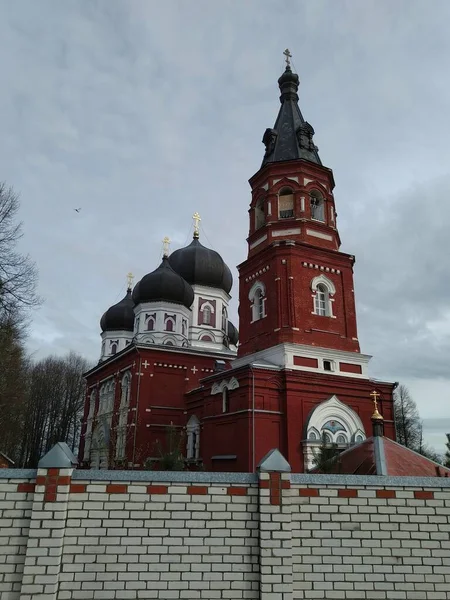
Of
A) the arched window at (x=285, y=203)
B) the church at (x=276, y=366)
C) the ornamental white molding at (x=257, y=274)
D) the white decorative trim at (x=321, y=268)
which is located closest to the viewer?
the church at (x=276, y=366)

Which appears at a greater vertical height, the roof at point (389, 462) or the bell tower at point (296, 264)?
the bell tower at point (296, 264)

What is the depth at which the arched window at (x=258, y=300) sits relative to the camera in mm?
20750

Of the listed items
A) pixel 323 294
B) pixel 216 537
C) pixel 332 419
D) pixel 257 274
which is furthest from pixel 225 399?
pixel 216 537

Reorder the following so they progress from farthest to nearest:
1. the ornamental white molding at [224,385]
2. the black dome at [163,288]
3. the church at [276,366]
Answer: the black dome at [163,288], the ornamental white molding at [224,385], the church at [276,366]

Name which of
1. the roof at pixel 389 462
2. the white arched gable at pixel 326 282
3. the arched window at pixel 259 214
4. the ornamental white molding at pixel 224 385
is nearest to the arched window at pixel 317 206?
the arched window at pixel 259 214

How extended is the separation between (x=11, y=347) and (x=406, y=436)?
32547 millimetres

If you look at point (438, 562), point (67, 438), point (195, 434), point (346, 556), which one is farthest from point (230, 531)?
point (67, 438)

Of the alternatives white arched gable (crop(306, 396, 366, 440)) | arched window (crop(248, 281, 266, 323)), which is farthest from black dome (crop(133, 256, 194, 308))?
white arched gable (crop(306, 396, 366, 440))

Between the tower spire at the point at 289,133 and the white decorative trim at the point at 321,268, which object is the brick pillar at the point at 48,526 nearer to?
the white decorative trim at the point at 321,268

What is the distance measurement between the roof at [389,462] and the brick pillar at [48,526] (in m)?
5.42

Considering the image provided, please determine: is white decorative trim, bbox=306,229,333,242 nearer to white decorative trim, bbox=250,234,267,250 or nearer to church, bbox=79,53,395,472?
church, bbox=79,53,395,472

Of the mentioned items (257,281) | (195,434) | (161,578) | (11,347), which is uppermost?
(257,281)

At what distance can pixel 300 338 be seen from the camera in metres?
19.1

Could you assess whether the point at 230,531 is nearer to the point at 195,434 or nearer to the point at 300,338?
the point at 300,338
